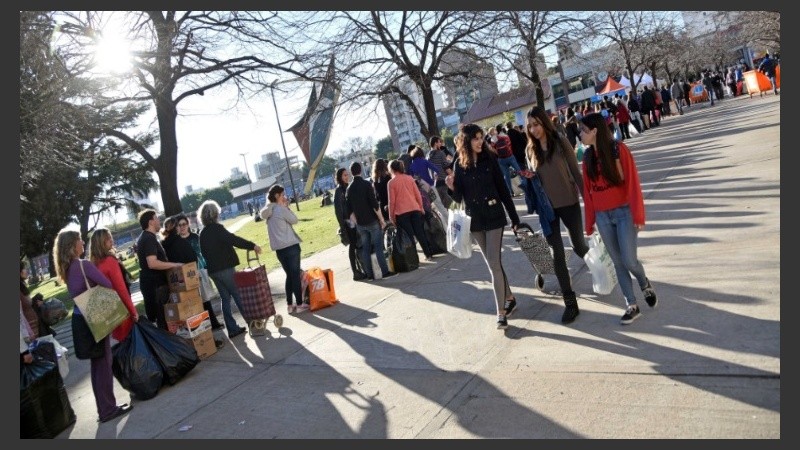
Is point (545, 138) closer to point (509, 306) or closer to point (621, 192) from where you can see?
point (621, 192)

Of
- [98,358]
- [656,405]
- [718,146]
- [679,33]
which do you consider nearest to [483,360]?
[656,405]

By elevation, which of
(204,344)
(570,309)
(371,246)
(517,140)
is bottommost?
(570,309)

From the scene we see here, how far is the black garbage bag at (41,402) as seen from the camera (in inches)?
190

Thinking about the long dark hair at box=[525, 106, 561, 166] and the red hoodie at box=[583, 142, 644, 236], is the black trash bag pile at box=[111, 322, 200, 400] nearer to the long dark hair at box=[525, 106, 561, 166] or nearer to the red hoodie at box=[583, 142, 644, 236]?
the long dark hair at box=[525, 106, 561, 166]

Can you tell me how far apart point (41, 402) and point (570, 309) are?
455 centimetres

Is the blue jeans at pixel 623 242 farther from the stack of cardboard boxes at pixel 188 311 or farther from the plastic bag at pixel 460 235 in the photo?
the stack of cardboard boxes at pixel 188 311

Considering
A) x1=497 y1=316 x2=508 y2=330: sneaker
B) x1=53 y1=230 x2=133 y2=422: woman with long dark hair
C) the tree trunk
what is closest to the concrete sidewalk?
x1=497 y1=316 x2=508 y2=330: sneaker

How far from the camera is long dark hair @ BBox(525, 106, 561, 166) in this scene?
5117 mm

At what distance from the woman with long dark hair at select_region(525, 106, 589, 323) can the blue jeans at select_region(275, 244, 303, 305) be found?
12.3ft

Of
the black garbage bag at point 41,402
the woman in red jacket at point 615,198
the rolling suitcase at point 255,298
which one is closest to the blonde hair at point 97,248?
the black garbage bag at point 41,402

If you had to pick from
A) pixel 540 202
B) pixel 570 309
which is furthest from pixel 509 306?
pixel 540 202

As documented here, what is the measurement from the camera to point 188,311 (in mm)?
6547

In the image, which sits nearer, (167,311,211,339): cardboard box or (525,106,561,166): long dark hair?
(525,106,561,166): long dark hair

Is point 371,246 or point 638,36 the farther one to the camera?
point 638,36
